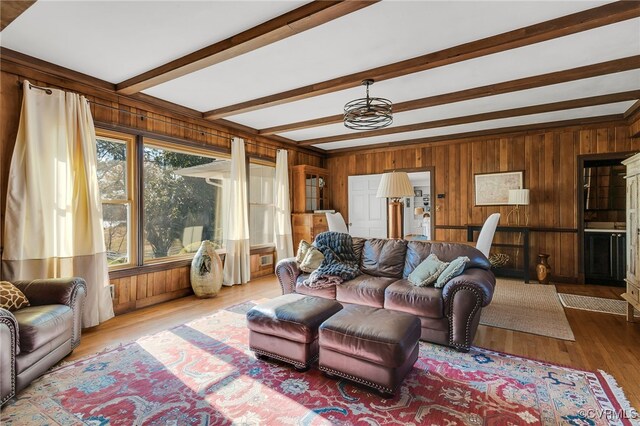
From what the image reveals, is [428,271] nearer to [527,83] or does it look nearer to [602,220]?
[527,83]

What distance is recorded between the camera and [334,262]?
375 centimetres

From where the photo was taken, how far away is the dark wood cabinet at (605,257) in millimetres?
4820

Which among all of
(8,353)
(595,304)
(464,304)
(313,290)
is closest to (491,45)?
(464,304)

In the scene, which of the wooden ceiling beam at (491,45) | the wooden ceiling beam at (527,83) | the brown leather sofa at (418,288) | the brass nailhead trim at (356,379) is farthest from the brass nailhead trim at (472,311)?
the wooden ceiling beam at (527,83)

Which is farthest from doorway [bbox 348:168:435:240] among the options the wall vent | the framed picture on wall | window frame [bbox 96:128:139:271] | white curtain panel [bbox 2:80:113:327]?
white curtain panel [bbox 2:80:113:327]

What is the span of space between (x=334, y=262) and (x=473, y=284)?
5.17 feet

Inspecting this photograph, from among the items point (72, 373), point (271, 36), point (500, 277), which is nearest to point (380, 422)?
point (72, 373)

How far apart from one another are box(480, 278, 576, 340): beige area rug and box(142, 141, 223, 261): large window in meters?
4.02

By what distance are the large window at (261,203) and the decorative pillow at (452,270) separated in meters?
3.62

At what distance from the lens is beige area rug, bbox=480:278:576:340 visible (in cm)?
320

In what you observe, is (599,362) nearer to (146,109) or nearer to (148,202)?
(148,202)

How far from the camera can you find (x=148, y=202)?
4129 mm

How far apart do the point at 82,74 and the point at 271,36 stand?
7.39ft

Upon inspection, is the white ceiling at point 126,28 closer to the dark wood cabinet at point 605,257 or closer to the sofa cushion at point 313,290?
the sofa cushion at point 313,290
